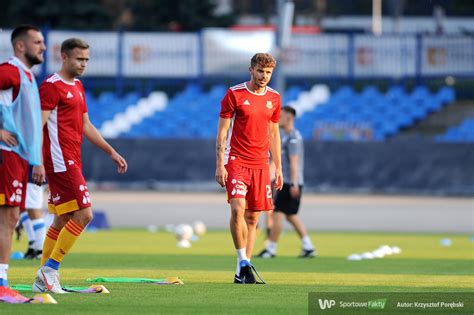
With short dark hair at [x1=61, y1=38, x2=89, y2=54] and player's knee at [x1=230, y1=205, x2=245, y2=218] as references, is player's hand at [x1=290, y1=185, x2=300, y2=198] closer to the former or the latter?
player's knee at [x1=230, y1=205, x2=245, y2=218]

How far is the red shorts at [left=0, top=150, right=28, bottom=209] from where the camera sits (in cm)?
1043

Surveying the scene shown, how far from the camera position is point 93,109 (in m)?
42.3

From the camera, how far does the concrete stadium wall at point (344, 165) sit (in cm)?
3459

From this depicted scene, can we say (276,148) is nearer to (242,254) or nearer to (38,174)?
(242,254)

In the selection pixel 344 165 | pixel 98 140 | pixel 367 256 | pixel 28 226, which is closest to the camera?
pixel 98 140

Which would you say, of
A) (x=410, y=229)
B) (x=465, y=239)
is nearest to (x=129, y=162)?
(x=410, y=229)

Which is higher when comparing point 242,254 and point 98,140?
point 98,140

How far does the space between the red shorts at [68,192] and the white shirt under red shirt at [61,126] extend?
0.22ft

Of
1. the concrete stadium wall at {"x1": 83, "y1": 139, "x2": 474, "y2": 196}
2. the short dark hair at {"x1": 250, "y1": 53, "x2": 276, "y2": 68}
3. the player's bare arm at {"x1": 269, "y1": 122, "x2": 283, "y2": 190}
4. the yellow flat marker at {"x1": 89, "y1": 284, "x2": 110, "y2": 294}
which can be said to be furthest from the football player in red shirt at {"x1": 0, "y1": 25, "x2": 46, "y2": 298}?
the concrete stadium wall at {"x1": 83, "y1": 139, "x2": 474, "y2": 196}

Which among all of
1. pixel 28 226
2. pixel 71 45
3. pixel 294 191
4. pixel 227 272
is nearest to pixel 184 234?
pixel 294 191

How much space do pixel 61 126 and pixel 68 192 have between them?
0.63m

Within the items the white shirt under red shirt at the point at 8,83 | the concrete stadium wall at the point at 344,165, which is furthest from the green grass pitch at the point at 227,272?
the concrete stadium wall at the point at 344,165

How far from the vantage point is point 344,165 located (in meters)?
35.4

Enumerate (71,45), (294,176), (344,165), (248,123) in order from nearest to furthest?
(71,45) < (248,123) < (294,176) < (344,165)
